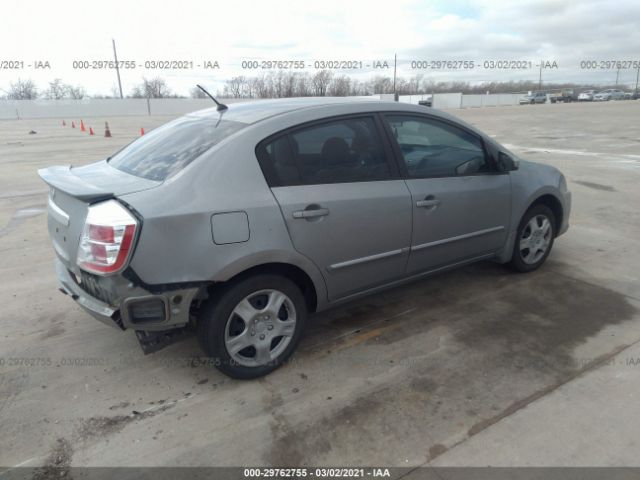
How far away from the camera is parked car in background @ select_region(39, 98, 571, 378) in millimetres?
2514

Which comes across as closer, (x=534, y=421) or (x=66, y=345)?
(x=534, y=421)

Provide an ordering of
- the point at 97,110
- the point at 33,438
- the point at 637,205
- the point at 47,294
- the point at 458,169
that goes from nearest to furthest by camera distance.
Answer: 1. the point at 33,438
2. the point at 458,169
3. the point at 47,294
4. the point at 637,205
5. the point at 97,110

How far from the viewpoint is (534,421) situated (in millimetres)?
2541

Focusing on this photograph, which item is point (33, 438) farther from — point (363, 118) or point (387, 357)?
point (363, 118)

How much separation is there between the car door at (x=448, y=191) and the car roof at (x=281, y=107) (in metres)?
0.14

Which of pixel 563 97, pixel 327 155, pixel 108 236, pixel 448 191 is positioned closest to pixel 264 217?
pixel 327 155

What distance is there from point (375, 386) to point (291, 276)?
2.85 ft

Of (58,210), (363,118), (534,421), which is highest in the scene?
(363,118)

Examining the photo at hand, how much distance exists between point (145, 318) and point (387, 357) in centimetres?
160

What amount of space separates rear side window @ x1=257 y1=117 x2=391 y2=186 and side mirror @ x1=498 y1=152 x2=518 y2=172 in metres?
1.23

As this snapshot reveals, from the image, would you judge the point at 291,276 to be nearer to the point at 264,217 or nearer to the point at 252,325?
the point at 252,325

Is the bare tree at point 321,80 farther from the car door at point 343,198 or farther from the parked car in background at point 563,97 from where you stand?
the car door at point 343,198

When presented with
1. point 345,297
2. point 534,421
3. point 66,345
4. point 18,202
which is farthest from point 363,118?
point 18,202

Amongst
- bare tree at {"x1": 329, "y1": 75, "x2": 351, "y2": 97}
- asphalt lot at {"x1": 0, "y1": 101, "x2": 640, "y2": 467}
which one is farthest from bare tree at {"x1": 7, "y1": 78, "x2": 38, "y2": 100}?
asphalt lot at {"x1": 0, "y1": 101, "x2": 640, "y2": 467}
